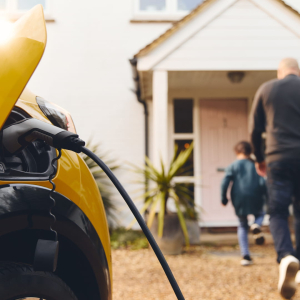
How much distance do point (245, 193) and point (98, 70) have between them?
12.6 feet

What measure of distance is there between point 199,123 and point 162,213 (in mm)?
2618

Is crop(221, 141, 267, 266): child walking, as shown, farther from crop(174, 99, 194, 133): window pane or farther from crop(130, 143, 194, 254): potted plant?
crop(174, 99, 194, 133): window pane

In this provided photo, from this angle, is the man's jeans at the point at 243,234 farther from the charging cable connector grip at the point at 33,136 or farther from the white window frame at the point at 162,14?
the white window frame at the point at 162,14

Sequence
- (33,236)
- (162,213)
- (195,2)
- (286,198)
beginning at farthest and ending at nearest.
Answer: (195,2) < (162,213) < (286,198) < (33,236)

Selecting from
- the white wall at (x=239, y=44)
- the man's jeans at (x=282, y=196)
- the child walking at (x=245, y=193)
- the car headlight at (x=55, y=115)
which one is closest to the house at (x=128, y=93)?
the white wall at (x=239, y=44)

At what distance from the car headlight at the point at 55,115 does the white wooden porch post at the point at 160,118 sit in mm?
3649

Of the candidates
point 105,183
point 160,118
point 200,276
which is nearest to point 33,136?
point 200,276

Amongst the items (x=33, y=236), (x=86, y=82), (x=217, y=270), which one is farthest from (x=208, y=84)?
(x=33, y=236)

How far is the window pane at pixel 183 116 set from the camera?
7.04m

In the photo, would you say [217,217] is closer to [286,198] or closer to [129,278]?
[129,278]

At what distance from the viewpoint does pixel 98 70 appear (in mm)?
7012

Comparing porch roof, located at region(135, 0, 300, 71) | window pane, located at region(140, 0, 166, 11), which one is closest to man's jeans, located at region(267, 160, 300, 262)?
porch roof, located at region(135, 0, 300, 71)

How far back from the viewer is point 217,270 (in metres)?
4.16

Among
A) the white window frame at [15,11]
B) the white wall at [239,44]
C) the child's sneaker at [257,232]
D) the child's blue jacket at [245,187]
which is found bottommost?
the child's sneaker at [257,232]
